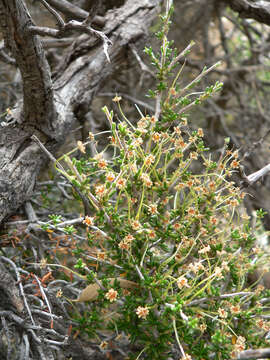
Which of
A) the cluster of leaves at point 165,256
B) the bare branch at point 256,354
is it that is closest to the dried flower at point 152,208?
the cluster of leaves at point 165,256

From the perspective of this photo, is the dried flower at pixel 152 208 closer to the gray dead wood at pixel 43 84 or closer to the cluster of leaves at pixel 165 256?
the cluster of leaves at pixel 165 256

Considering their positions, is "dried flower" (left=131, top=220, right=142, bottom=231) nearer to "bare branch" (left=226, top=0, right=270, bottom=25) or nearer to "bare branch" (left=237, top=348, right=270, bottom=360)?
"bare branch" (left=237, top=348, right=270, bottom=360)

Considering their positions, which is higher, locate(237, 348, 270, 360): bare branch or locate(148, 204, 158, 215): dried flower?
locate(148, 204, 158, 215): dried flower

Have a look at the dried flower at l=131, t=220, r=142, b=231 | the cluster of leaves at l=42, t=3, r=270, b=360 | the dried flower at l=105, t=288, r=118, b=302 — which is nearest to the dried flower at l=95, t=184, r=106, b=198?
the cluster of leaves at l=42, t=3, r=270, b=360

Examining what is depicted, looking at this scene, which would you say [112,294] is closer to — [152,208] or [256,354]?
[152,208]

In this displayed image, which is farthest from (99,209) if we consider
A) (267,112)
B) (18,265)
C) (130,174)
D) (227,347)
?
(267,112)

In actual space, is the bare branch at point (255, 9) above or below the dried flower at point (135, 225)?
above

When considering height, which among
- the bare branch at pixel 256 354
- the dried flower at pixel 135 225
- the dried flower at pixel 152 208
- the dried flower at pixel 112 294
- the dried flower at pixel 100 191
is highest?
the dried flower at pixel 100 191

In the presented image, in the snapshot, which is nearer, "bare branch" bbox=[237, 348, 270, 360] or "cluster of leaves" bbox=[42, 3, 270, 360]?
"bare branch" bbox=[237, 348, 270, 360]

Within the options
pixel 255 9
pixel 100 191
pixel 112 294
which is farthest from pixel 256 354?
pixel 255 9

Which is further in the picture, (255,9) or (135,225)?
(255,9)

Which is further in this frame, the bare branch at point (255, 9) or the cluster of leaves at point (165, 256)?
the bare branch at point (255, 9)

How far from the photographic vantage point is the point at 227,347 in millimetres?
847

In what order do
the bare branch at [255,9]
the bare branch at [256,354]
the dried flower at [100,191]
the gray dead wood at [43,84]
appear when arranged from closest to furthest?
the bare branch at [256,354] < the dried flower at [100,191] < the gray dead wood at [43,84] < the bare branch at [255,9]
